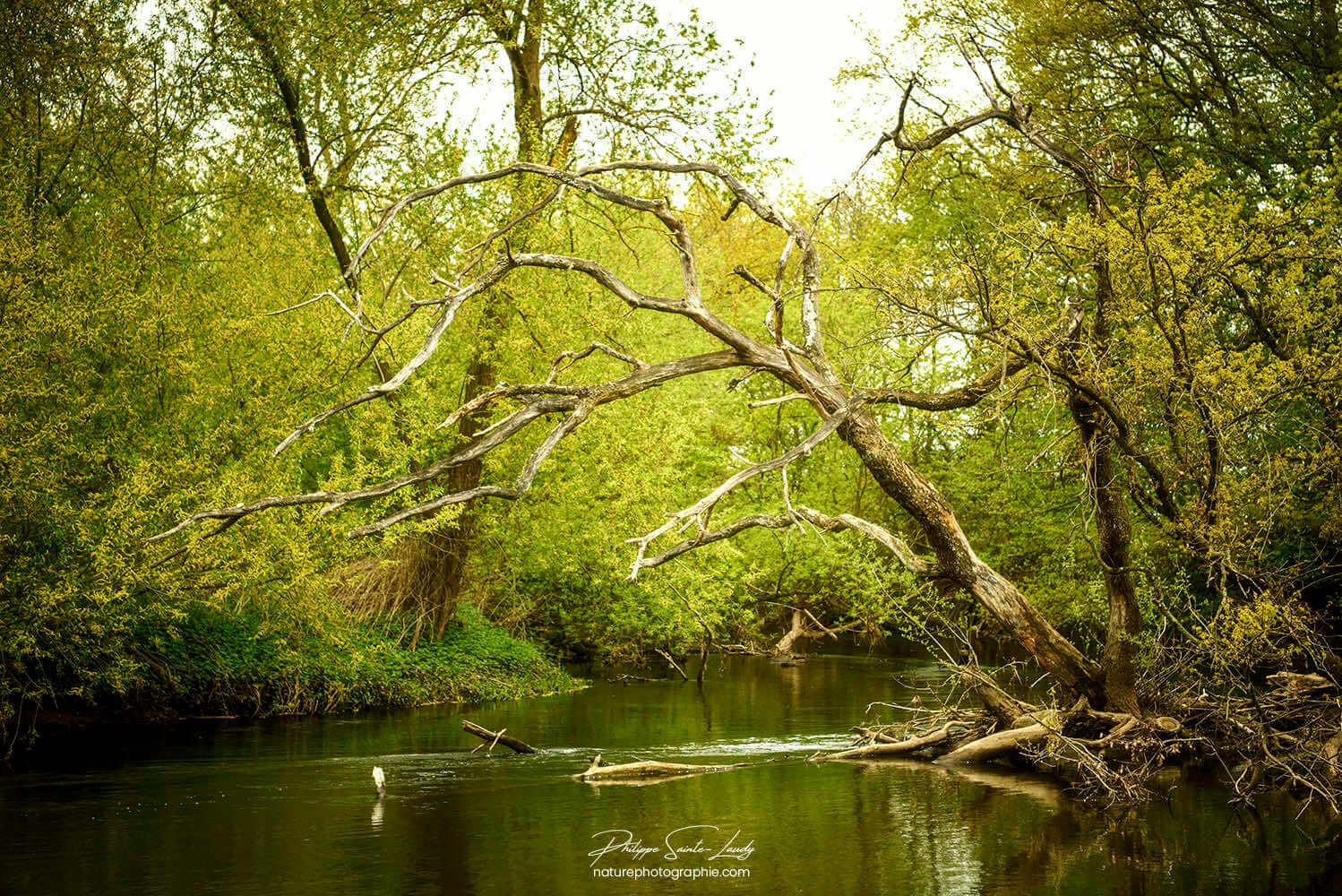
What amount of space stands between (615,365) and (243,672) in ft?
30.9

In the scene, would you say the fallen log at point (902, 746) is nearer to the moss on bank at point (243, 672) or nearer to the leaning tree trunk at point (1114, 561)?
the leaning tree trunk at point (1114, 561)

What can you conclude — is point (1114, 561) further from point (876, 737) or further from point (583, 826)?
point (583, 826)

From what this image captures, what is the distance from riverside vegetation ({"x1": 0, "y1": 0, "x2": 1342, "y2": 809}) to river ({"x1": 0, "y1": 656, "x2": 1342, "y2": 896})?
1.38 meters

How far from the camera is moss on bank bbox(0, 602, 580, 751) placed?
56.0 feet

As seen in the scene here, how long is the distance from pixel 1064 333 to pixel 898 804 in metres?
5.23

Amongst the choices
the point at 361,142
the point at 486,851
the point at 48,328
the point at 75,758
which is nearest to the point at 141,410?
the point at 48,328

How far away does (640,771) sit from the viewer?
47.9 feet

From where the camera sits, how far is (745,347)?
1504 centimetres

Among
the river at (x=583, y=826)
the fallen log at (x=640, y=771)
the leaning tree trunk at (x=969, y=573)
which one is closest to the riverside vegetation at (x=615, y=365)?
the leaning tree trunk at (x=969, y=573)

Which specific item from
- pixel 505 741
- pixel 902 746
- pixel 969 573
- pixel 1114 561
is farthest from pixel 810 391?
pixel 505 741

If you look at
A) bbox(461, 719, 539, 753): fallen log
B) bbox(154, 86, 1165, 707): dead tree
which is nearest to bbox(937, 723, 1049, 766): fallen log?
bbox(154, 86, 1165, 707): dead tree

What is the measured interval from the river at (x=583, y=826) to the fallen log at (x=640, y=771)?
0.66 feet

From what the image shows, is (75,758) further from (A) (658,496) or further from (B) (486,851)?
(A) (658,496)

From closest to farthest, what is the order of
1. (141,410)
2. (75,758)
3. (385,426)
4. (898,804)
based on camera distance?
(898,804), (75,758), (141,410), (385,426)
